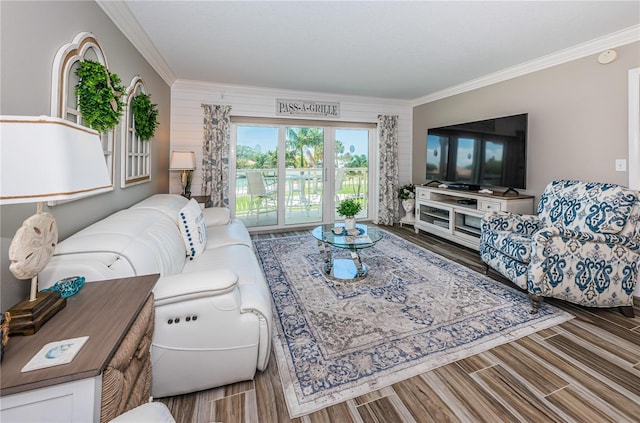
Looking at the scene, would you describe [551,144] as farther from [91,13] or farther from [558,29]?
[91,13]

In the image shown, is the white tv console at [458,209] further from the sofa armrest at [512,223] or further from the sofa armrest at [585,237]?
the sofa armrest at [585,237]

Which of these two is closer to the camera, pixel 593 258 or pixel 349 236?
pixel 593 258

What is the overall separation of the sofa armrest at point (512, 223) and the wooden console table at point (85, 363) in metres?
3.13

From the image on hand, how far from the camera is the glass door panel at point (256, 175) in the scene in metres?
5.13

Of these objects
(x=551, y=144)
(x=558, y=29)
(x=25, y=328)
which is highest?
(x=558, y=29)

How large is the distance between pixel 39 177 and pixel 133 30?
8.54 ft

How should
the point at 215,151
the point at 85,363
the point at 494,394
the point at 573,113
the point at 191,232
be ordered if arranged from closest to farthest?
1. the point at 85,363
2. the point at 494,394
3. the point at 191,232
4. the point at 573,113
5. the point at 215,151

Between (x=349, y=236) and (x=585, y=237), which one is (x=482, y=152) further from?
(x=349, y=236)

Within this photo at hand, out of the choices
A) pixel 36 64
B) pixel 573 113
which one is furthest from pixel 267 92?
pixel 573 113

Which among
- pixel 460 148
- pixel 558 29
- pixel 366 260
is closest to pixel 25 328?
pixel 366 260

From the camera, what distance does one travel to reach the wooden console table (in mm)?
763

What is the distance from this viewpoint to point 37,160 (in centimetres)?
84

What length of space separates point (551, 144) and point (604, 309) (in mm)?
1959

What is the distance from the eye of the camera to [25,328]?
93 centimetres
